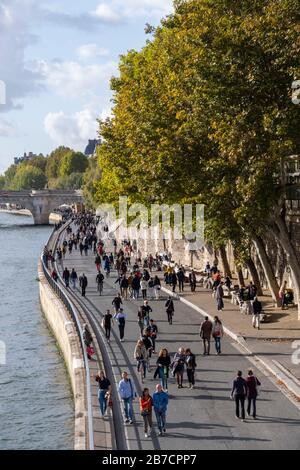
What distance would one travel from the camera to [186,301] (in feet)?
118

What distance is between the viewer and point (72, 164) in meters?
184

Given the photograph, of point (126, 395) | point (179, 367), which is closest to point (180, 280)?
point (179, 367)

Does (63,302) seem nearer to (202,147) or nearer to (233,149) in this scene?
(202,147)

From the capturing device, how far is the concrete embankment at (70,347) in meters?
17.8

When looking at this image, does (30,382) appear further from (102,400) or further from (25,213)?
(25,213)

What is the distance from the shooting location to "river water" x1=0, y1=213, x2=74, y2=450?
22562 mm

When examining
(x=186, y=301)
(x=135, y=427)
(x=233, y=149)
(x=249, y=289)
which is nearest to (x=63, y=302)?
(x=186, y=301)

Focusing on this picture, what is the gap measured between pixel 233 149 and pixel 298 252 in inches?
393

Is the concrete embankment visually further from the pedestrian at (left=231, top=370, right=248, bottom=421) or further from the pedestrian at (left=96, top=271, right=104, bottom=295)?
the pedestrian at (left=231, top=370, right=248, bottom=421)

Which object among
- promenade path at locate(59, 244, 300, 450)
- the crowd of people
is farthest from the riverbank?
promenade path at locate(59, 244, 300, 450)

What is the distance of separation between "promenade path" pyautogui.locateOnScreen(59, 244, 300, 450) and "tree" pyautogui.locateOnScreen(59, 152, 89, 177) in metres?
158

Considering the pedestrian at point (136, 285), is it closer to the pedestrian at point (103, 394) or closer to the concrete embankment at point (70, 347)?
the concrete embankment at point (70, 347)
